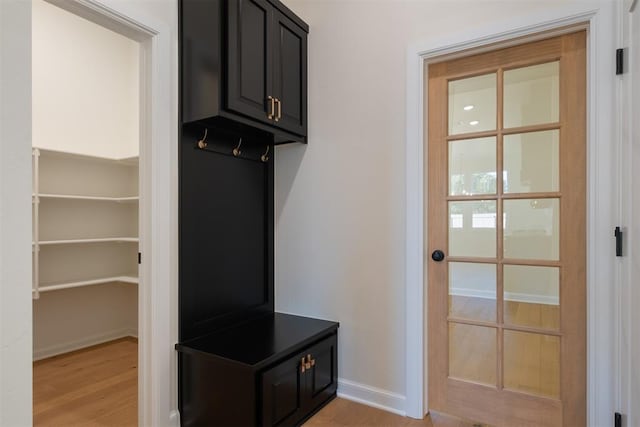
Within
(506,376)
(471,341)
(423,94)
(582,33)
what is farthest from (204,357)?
(582,33)

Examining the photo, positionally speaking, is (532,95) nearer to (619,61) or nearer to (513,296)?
(619,61)

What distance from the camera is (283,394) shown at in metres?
1.87

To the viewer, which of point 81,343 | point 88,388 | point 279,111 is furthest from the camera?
point 81,343

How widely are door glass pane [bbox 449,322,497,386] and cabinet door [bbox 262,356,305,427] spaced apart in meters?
0.87

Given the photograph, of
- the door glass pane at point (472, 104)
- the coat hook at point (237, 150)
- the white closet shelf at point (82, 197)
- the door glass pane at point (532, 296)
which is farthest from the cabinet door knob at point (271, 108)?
the door glass pane at point (532, 296)

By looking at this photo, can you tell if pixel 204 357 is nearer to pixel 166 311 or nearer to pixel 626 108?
pixel 166 311

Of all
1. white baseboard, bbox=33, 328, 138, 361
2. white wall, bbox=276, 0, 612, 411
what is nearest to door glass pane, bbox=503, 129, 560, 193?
white wall, bbox=276, 0, 612, 411

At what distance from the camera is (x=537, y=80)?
1.86 m

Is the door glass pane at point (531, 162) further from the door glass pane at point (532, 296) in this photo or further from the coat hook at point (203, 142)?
the coat hook at point (203, 142)

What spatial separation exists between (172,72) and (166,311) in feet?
4.16

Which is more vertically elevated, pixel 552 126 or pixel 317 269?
pixel 552 126

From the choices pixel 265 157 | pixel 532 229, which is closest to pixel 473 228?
pixel 532 229

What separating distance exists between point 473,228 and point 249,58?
154 cm

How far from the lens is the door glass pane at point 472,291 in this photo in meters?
1.96
